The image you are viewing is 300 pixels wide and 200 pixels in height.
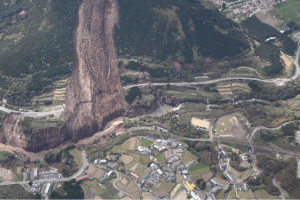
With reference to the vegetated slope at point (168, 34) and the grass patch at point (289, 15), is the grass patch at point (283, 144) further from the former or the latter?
the grass patch at point (289, 15)

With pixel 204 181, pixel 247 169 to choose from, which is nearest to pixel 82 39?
pixel 204 181

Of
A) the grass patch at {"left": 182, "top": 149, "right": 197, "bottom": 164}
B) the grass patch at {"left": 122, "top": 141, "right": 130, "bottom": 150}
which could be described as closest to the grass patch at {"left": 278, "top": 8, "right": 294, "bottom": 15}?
the grass patch at {"left": 182, "top": 149, "right": 197, "bottom": 164}

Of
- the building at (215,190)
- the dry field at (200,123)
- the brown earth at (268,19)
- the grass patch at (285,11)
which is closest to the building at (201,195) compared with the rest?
the building at (215,190)

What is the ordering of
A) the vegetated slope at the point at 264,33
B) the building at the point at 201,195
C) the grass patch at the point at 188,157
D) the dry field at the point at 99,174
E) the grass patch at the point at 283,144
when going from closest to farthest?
the building at the point at 201,195 → the dry field at the point at 99,174 → the grass patch at the point at 283,144 → the grass patch at the point at 188,157 → the vegetated slope at the point at 264,33

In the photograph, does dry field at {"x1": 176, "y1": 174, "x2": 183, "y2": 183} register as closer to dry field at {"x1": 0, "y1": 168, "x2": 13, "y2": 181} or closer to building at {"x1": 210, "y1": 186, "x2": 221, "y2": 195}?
building at {"x1": 210, "y1": 186, "x2": 221, "y2": 195}

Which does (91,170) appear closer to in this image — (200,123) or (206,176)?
(206,176)

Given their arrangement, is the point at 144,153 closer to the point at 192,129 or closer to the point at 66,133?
the point at 192,129
